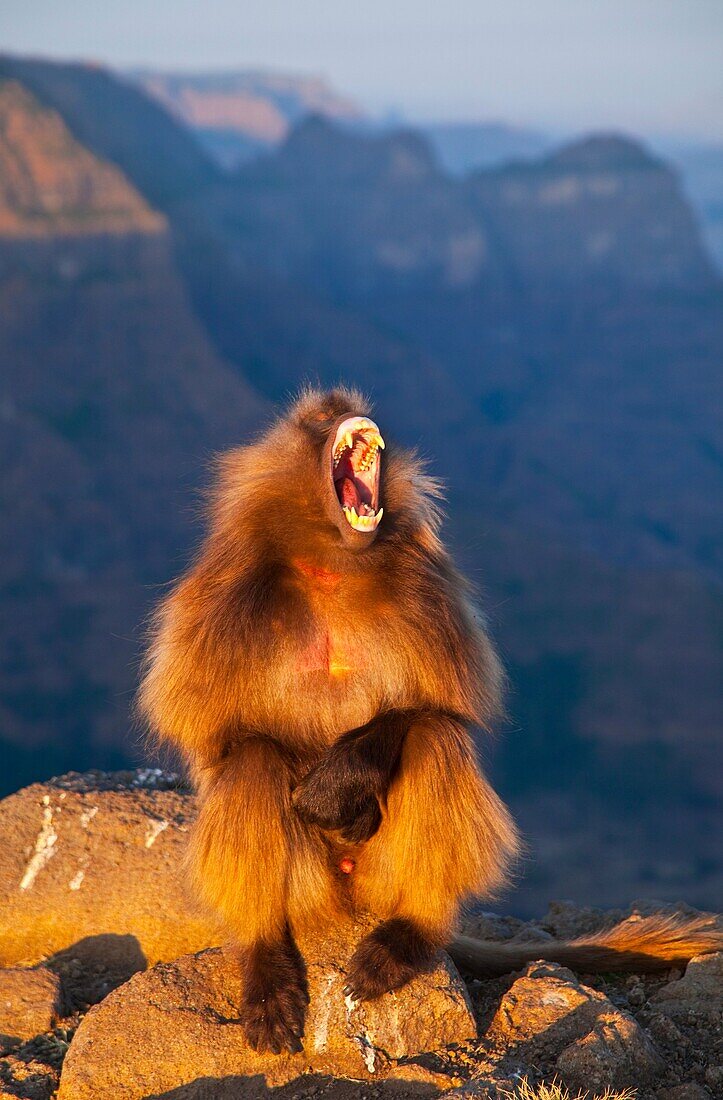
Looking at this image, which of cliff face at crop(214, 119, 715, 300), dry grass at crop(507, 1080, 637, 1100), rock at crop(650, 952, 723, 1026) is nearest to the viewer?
dry grass at crop(507, 1080, 637, 1100)

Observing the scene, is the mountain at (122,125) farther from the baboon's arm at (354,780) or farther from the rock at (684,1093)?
the rock at (684,1093)

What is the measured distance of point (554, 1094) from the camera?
140 inches

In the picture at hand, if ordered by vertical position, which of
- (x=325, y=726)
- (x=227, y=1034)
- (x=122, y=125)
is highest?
(x=122, y=125)

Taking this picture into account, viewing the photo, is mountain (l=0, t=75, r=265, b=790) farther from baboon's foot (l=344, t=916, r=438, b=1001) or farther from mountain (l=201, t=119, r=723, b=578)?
baboon's foot (l=344, t=916, r=438, b=1001)

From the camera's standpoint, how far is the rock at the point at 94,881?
5453 mm

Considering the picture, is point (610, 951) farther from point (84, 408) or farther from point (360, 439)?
point (84, 408)

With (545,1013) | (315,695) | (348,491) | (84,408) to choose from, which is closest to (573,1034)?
(545,1013)

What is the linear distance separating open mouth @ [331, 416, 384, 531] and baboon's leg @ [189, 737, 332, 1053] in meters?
0.92

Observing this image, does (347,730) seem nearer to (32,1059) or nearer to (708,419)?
(32,1059)

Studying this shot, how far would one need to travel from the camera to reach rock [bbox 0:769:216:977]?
5453 millimetres

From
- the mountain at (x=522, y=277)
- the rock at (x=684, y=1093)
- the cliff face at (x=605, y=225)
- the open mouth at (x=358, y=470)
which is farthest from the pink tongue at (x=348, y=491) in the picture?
the cliff face at (x=605, y=225)

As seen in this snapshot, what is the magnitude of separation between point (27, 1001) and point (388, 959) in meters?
1.59

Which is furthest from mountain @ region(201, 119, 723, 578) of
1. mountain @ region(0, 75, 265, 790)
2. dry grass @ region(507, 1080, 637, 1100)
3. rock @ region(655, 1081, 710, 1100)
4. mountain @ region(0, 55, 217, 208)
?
dry grass @ region(507, 1080, 637, 1100)

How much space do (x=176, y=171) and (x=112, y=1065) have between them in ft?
500
